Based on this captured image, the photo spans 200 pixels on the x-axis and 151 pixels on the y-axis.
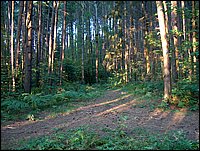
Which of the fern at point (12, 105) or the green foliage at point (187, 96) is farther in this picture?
the green foliage at point (187, 96)

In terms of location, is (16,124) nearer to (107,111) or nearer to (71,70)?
(107,111)

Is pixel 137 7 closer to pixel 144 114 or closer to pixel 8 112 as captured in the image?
pixel 144 114

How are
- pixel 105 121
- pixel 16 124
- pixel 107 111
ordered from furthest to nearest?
pixel 107 111, pixel 105 121, pixel 16 124

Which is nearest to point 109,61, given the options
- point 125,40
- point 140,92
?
point 125,40

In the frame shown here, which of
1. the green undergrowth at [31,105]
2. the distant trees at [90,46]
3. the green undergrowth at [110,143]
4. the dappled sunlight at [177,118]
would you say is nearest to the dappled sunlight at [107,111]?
the green undergrowth at [110,143]

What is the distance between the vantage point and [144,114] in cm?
904

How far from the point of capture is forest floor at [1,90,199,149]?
21.0 feet

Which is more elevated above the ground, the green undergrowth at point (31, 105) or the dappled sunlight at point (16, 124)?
the green undergrowth at point (31, 105)

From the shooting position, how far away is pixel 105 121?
25.3ft

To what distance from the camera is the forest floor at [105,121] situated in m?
6.39

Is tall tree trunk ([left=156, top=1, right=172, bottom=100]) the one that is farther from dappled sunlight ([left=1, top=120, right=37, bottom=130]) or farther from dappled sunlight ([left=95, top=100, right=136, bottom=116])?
dappled sunlight ([left=1, top=120, right=37, bottom=130])

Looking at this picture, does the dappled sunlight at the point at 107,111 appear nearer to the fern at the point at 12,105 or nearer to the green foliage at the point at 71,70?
the fern at the point at 12,105

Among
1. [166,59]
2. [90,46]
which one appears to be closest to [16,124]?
[166,59]

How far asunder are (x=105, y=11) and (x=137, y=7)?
317 inches
